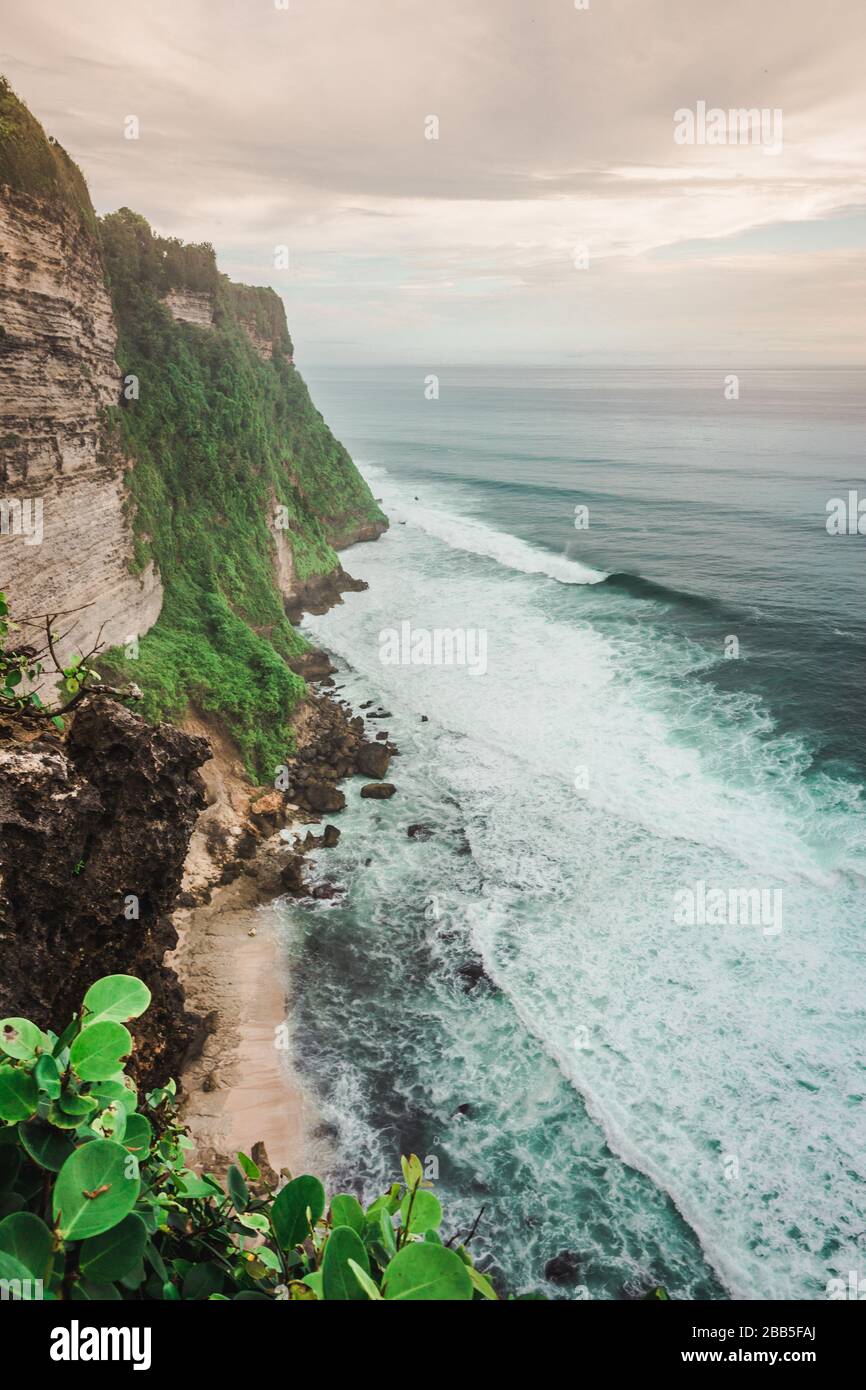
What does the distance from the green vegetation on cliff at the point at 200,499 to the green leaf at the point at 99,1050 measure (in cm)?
1908

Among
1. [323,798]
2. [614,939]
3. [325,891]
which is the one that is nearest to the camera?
[614,939]

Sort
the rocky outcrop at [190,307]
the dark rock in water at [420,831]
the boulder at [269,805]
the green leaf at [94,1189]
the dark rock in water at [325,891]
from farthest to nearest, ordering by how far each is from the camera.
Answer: the rocky outcrop at [190,307]
the boulder at [269,805]
the dark rock in water at [420,831]
the dark rock in water at [325,891]
the green leaf at [94,1189]

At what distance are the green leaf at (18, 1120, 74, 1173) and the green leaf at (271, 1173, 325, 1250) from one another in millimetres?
651

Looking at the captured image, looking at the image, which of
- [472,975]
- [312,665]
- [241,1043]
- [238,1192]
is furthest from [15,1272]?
[312,665]

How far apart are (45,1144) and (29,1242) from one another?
0.93ft

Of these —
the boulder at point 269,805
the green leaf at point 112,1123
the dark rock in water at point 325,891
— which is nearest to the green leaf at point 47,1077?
the green leaf at point 112,1123

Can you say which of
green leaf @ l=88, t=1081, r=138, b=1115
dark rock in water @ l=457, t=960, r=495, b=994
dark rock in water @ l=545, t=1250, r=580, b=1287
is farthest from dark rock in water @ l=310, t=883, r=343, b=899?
green leaf @ l=88, t=1081, r=138, b=1115

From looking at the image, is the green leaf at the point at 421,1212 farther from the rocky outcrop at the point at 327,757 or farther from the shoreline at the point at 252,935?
the rocky outcrop at the point at 327,757

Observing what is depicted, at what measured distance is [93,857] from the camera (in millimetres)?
8094

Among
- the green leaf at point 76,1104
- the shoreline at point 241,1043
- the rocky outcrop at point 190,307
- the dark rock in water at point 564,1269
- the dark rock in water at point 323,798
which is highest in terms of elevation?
the rocky outcrop at point 190,307

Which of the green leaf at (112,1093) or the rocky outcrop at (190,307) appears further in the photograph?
the rocky outcrop at (190,307)

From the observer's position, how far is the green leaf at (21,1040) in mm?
2039

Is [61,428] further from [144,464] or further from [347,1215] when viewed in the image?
[347,1215]
